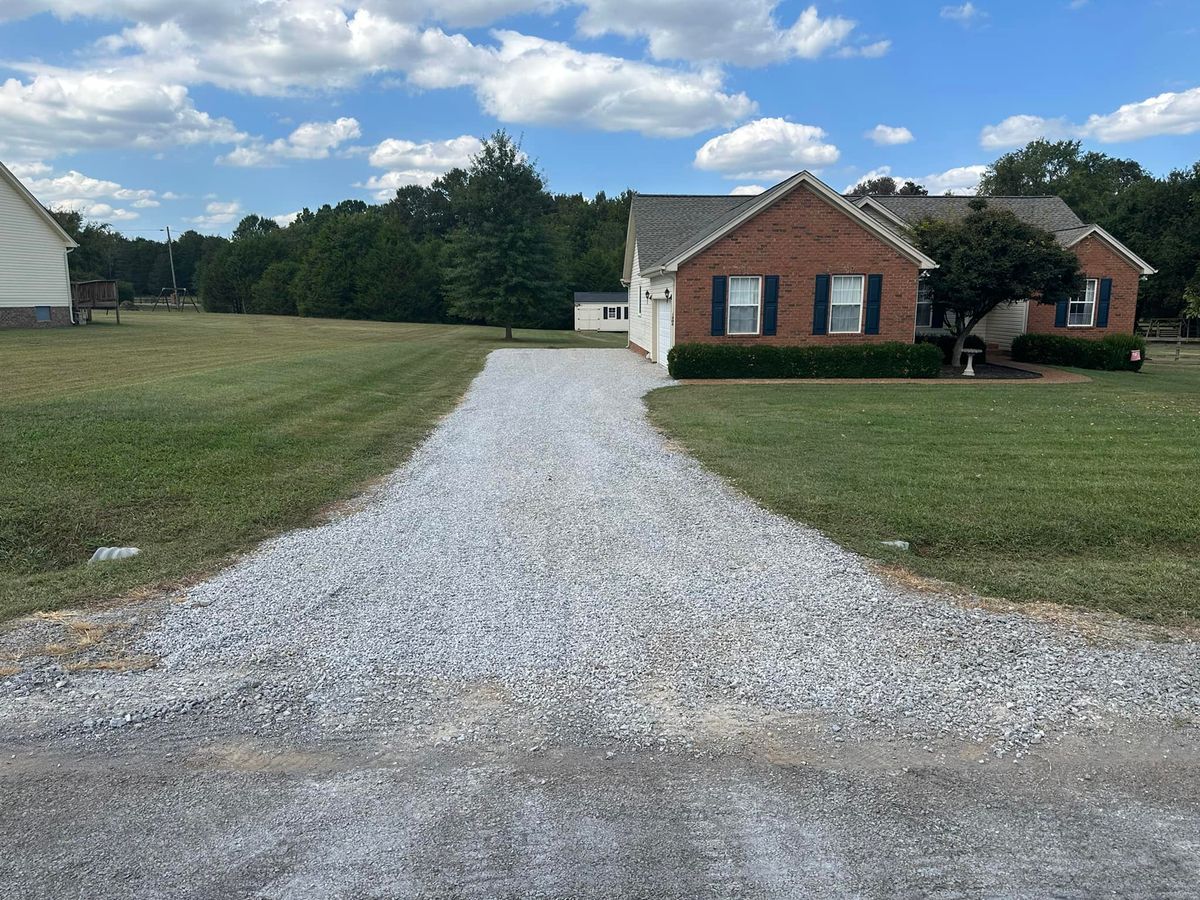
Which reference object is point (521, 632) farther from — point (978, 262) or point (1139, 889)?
point (978, 262)

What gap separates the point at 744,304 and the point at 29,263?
92.6ft

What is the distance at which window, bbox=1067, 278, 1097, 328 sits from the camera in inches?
1012

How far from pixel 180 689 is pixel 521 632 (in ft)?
5.94

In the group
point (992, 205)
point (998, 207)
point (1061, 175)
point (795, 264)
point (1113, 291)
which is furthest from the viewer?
point (1061, 175)

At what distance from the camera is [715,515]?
748 cm

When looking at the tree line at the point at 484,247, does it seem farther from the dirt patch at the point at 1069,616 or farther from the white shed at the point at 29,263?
the dirt patch at the point at 1069,616

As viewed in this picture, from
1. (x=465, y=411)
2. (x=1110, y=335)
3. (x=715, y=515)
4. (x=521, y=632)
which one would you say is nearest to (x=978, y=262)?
(x=1110, y=335)

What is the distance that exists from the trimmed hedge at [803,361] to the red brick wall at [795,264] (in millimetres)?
1047

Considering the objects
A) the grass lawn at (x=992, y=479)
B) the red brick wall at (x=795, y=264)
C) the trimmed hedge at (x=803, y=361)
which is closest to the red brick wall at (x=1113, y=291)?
the red brick wall at (x=795, y=264)

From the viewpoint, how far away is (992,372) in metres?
21.8

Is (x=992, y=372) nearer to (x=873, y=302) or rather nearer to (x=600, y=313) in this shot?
(x=873, y=302)

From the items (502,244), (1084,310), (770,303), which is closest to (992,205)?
(1084,310)

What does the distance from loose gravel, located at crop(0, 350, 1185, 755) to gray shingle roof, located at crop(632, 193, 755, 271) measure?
1831 cm

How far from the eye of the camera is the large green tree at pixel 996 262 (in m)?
20.2
